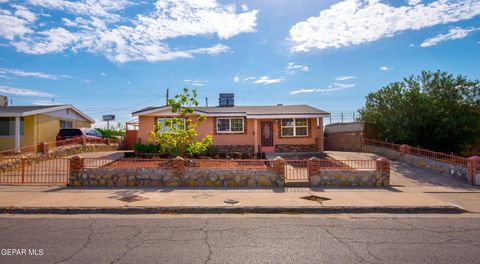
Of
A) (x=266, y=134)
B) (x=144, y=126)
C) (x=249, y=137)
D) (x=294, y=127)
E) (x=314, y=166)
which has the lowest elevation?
(x=314, y=166)

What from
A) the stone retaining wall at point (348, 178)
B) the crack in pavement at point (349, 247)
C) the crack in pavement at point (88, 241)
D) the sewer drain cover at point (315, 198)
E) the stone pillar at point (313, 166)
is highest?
the stone pillar at point (313, 166)

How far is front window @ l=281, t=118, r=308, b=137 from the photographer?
19625 millimetres

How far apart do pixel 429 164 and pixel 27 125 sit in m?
26.5

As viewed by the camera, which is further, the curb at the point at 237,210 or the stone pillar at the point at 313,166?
the stone pillar at the point at 313,166

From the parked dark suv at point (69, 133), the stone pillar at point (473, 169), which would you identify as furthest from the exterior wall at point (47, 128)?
the stone pillar at point (473, 169)

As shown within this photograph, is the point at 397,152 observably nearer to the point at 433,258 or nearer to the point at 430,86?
the point at 430,86

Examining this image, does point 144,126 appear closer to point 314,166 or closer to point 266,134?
point 266,134

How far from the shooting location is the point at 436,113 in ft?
51.8

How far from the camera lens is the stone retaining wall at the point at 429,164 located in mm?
11797

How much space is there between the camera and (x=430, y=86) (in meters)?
16.6

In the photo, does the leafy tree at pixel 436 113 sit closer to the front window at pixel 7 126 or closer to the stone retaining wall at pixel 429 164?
the stone retaining wall at pixel 429 164

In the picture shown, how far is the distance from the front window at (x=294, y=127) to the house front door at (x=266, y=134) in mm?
910
